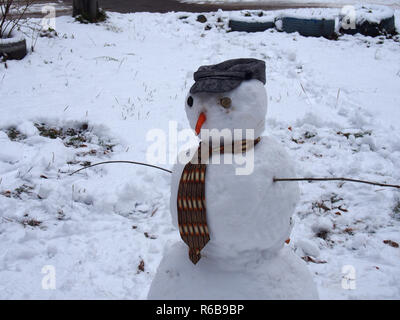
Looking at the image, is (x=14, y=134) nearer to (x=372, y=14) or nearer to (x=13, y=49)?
(x=13, y=49)

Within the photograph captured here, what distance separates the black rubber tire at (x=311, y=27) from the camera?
8766 mm

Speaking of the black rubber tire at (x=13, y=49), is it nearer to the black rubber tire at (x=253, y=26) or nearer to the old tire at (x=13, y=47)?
the old tire at (x=13, y=47)

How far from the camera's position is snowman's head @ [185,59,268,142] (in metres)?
1.66

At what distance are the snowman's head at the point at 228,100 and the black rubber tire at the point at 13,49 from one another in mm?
5865

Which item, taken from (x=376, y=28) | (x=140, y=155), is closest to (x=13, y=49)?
(x=140, y=155)

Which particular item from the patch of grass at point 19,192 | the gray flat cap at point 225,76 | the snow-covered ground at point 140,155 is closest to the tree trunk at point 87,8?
the snow-covered ground at point 140,155

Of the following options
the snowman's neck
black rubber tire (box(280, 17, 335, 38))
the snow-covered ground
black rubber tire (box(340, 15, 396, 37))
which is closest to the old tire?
the snow-covered ground

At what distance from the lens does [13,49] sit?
635 cm

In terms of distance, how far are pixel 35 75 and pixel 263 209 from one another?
18.6 feet

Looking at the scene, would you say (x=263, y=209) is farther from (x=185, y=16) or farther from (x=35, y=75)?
(x=185, y=16)

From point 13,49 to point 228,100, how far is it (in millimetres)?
6090

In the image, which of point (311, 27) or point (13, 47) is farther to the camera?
point (311, 27)

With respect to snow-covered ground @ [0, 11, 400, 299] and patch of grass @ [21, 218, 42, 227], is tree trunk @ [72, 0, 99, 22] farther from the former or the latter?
patch of grass @ [21, 218, 42, 227]

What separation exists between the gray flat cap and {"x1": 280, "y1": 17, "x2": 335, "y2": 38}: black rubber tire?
795 cm
